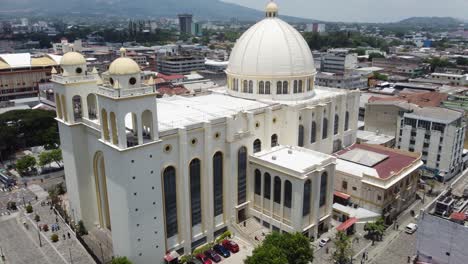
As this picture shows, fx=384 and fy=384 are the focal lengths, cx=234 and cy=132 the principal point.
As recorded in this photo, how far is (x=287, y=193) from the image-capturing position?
41281 mm

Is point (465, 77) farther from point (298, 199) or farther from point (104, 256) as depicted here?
point (104, 256)

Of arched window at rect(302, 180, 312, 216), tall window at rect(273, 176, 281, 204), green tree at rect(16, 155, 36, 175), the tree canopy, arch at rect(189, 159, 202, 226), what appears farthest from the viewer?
green tree at rect(16, 155, 36, 175)

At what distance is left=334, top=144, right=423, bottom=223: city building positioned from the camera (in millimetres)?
46125

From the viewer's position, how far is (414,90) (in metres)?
94.9

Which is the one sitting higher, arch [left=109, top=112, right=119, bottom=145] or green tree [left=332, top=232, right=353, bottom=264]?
arch [left=109, top=112, right=119, bottom=145]

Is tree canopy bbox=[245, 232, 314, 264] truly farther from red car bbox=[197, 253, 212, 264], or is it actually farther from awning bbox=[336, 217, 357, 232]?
awning bbox=[336, 217, 357, 232]

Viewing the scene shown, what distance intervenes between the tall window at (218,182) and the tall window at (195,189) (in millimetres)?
2140

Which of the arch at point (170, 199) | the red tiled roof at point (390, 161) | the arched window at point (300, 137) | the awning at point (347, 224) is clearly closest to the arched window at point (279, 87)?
the arched window at point (300, 137)

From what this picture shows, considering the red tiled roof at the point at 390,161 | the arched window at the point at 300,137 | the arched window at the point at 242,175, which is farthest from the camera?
the arched window at the point at 300,137

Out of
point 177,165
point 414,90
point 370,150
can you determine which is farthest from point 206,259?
→ point 414,90

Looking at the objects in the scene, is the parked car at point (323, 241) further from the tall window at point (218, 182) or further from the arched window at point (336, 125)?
the arched window at point (336, 125)

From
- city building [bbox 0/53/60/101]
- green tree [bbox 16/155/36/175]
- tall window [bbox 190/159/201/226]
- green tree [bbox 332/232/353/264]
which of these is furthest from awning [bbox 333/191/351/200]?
city building [bbox 0/53/60/101]

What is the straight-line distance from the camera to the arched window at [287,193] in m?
40.9

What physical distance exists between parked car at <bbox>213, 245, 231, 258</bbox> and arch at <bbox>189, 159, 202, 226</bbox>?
344 cm
